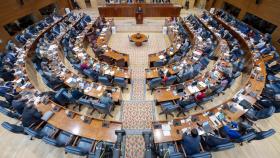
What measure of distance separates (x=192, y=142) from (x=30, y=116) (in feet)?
20.8

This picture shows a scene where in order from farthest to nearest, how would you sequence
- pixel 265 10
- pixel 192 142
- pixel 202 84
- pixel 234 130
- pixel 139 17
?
pixel 139 17, pixel 265 10, pixel 202 84, pixel 234 130, pixel 192 142

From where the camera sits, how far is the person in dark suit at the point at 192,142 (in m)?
5.02

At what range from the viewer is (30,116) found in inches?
241

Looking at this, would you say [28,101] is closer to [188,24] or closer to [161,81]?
[161,81]

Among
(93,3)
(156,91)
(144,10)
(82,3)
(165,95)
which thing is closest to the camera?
(165,95)

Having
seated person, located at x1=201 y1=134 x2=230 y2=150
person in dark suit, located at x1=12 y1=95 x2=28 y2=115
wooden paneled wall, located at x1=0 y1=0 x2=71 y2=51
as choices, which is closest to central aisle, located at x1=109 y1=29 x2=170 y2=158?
seated person, located at x1=201 y1=134 x2=230 y2=150

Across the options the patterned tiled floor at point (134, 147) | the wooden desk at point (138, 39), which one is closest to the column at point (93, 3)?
the wooden desk at point (138, 39)

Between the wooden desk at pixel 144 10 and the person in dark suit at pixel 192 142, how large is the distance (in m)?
17.2

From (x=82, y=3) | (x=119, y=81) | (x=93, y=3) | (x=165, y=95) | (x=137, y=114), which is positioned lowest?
(x=137, y=114)

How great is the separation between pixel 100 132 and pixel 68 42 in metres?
9.39

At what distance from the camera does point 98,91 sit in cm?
816

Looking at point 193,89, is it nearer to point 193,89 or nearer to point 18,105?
point 193,89

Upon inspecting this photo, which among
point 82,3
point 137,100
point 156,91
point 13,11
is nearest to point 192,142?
point 156,91

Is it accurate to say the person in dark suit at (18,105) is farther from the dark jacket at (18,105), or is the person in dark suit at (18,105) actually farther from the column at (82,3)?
the column at (82,3)
